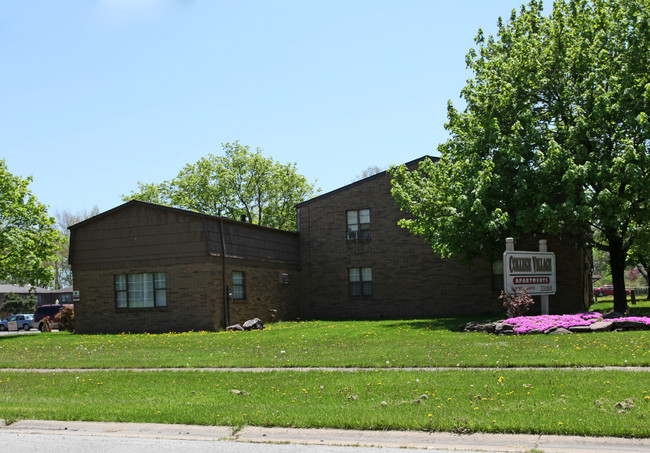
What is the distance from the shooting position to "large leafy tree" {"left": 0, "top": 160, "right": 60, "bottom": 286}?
30.2 m

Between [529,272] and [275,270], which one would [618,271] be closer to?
[529,272]

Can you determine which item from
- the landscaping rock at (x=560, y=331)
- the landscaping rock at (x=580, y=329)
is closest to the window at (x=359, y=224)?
the landscaping rock at (x=560, y=331)

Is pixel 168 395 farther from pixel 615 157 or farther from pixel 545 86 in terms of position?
pixel 545 86

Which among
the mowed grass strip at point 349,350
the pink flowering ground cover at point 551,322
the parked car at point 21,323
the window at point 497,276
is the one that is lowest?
the parked car at point 21,323

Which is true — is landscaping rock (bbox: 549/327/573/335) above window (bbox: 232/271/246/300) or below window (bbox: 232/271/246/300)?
below

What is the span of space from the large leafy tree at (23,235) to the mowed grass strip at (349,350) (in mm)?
8224

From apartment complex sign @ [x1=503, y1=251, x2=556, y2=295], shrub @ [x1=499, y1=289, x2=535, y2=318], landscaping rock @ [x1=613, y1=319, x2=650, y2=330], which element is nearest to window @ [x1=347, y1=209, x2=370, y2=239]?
apartment complex sign @ [x1=503, y1=251, x2=556, y2=295]

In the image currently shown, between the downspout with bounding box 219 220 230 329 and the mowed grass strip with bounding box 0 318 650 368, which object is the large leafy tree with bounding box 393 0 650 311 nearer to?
the mowed grass strip with bounding box 0 318 650 368

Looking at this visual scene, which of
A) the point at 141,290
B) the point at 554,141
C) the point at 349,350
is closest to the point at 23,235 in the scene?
the point at 141,290

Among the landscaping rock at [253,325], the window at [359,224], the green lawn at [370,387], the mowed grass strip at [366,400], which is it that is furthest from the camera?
the window at [359,224]

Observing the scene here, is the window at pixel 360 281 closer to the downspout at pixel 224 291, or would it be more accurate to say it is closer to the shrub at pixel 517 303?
the downspout at pixel 224 291

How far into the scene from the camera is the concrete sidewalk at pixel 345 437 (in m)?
7.14

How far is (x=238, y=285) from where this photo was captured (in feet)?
94.5

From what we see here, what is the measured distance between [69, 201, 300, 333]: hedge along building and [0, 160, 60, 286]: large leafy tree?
9.95ft
